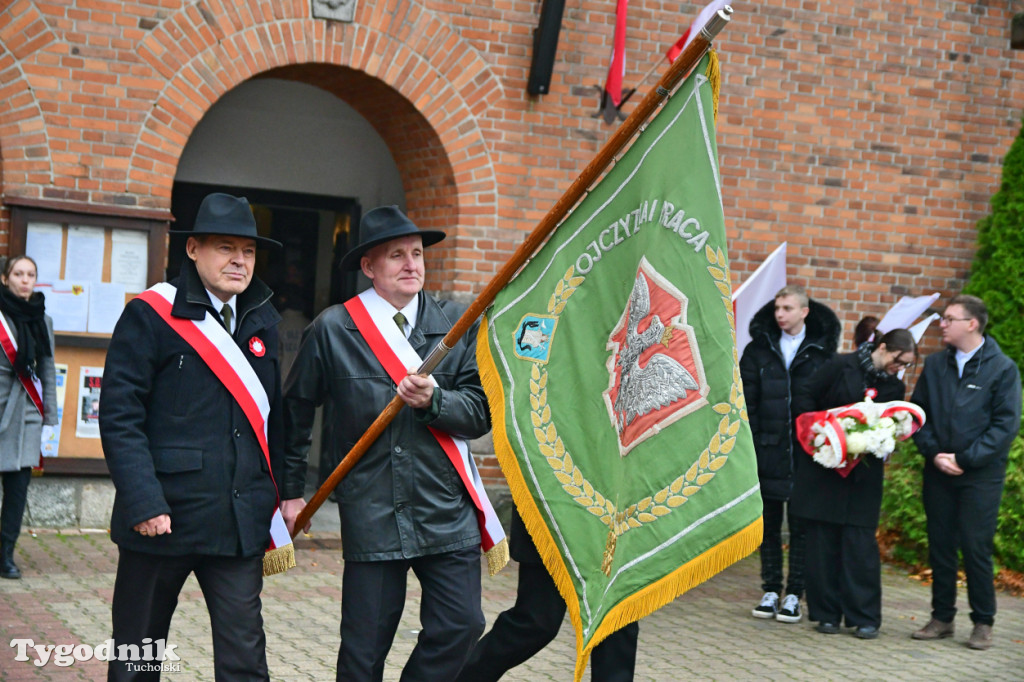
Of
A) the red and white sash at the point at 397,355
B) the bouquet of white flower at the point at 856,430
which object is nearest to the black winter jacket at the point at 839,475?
the bouquet of white flower at the point at 856,430

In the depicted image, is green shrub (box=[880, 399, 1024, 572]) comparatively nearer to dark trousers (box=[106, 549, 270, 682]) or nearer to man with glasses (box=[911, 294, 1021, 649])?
man with glasses (box=[911, 294, 1021, 649])

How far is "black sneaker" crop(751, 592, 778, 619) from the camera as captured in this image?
301 inches

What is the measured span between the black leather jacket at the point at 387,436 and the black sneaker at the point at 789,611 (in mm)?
3695

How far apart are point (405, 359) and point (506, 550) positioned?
0.85m

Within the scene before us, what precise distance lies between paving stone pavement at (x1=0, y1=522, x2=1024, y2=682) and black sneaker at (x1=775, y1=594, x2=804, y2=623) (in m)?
0.06

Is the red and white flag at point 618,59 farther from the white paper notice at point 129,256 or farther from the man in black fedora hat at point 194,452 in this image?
the man in black fedora hat at point 194,452

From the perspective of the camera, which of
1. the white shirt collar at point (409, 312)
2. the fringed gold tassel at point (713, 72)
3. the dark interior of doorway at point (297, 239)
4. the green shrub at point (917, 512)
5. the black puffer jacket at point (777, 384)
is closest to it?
the fringed gold tassel at point (713, 72)

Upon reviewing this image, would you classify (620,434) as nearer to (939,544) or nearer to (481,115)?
(939,544)

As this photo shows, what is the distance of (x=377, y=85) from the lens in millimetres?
9367

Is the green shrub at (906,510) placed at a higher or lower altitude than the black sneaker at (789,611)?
higher

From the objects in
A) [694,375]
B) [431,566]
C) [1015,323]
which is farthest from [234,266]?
[1015,323]

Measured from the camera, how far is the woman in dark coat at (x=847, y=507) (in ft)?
23.8

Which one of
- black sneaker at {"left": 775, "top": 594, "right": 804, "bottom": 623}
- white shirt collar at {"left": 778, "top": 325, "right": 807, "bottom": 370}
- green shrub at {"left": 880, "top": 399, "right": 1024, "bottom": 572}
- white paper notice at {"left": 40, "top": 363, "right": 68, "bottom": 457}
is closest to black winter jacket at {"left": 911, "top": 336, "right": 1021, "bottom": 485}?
white shirt collar at {"left": 778, "top": 325, "right": 807, "bottom": 370}

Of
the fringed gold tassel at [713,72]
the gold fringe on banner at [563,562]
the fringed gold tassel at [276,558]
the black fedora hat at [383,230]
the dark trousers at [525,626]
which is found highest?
the fringed gold tassel at [713,72]
